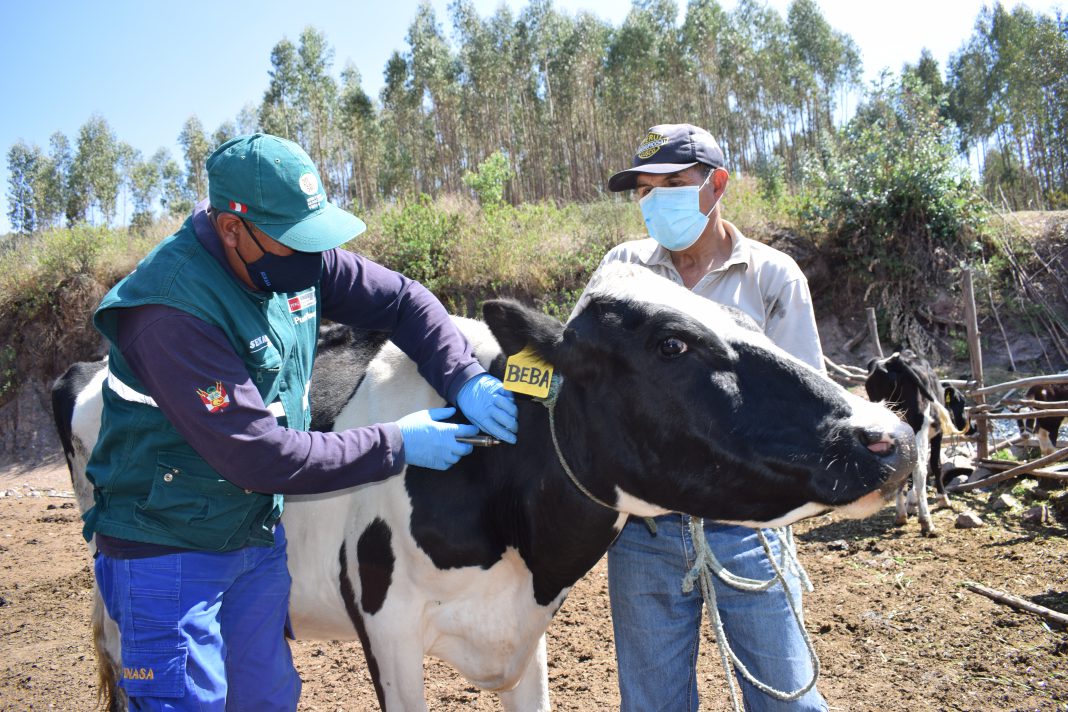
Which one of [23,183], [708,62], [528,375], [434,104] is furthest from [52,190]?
[528,375]

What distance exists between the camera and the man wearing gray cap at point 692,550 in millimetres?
2422

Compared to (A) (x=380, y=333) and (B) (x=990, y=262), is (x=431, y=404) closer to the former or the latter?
(A) (x=380, y=333)

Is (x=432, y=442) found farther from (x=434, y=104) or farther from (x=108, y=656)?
(x=434, y=104)

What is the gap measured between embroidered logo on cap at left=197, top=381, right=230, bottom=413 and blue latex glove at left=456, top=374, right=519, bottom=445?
0.76 metres

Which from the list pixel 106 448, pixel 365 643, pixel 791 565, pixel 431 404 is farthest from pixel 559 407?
pixel 106 448

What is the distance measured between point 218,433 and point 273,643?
0.84 metres

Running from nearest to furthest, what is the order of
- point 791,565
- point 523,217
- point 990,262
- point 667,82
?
point 791,565 → point 990,262 → point 523,217 → point 667,82

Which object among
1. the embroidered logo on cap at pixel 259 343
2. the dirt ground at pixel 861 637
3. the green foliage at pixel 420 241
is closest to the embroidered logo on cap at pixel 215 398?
the embroidered logo on cap at pixel 259 343

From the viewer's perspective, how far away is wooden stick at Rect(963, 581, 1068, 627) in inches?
175

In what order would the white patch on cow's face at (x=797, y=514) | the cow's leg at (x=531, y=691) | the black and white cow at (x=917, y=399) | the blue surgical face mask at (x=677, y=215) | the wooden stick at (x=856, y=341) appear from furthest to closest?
the wooden stick at (x=856, y=341) < the black and white cow at (x=917, y=399) < the cow's leg at (x=531, y=691) < the blue surgical face mask at (x=677, y=215) < the white patch on cow's face at (x=797, y=514)

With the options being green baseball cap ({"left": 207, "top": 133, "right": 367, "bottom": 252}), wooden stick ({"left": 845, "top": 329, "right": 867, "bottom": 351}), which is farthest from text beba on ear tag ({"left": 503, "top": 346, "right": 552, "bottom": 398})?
wooden stick ({"left": 845, "top": 329, "right": 867, "bottom": 351})

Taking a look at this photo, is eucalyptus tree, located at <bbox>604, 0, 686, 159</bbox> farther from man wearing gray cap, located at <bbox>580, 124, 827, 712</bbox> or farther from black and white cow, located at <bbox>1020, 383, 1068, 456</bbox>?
man wearing gray cap, located at <bbox>580, 124, 827, 712</bbox>

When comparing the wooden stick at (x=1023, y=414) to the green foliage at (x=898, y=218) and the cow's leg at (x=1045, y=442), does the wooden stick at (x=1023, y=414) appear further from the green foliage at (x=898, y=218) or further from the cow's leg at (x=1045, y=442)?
the green foliage at (x=898, y=218)

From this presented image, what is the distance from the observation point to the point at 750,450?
6.12 feet
